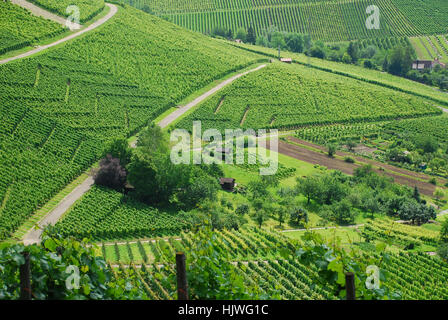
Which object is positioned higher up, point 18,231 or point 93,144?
point 93,144

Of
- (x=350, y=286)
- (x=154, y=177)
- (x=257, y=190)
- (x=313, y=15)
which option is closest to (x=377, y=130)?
(x=257, y=190)

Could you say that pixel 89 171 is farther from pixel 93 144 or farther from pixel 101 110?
pixel 101 110

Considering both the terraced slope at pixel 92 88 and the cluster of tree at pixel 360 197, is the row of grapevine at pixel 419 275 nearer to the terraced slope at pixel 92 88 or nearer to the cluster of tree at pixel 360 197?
the cluster of tree at pixel 360 197

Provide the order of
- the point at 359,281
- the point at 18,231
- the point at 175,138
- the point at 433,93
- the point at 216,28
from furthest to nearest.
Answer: the point at 216,28 < the point at 433,93 < the point at 175,138 < the point at 18,231 < the point at 359,281

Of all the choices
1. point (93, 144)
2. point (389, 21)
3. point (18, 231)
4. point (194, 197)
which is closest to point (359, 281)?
point (18, 231)

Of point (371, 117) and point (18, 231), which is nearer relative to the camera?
point (18, 231)

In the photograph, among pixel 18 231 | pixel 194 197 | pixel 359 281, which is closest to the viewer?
pixel 359 281

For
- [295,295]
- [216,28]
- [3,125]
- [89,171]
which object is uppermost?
[216,28]

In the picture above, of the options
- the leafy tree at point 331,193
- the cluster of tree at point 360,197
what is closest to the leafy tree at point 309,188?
the cluster of tree at point 360,197
